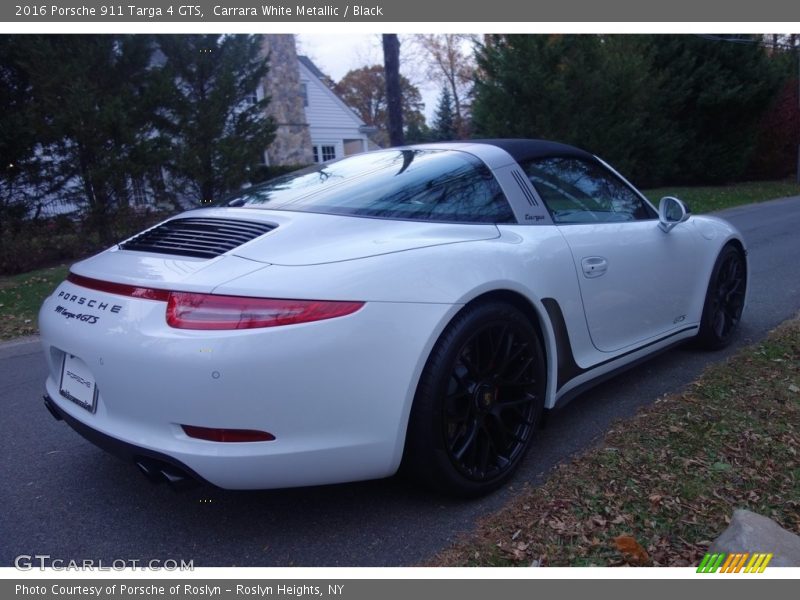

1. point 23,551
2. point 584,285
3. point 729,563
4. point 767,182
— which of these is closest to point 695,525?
point 729,563

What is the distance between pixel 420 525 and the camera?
8.32 feet

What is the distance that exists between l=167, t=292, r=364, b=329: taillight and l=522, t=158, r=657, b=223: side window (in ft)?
5.12

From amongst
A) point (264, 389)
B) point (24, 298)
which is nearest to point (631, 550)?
point (264, 389)

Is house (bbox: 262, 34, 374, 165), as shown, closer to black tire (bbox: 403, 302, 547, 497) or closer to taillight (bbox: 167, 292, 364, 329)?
black tire (bbox: 403, 302, 547, 497)

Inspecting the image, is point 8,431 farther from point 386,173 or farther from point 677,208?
point 677,208

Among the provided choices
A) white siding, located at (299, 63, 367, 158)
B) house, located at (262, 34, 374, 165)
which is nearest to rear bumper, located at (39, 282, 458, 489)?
house, located at (262, 34, 374, 165)

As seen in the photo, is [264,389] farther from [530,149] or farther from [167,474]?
[530,149]

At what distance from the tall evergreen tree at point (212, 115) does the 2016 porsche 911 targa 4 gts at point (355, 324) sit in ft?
31.8

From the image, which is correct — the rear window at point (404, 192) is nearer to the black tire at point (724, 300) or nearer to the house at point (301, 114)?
the black tire at point (724, 300)

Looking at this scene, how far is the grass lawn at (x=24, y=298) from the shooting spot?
670cm

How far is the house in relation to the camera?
29.3 m

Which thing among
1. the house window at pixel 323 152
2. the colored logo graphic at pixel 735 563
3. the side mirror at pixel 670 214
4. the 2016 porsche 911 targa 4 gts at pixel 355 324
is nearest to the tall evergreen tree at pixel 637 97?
the side mirror at pixel 670 214

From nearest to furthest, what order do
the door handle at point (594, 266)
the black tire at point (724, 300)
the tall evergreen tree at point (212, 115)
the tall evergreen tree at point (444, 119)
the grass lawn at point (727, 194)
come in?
the door handle at point (594, 266)
the black tire at point (724, 300)
the tall evergreen tree at point (212, 115)
the grass lawn at point (727, 194)
the tall evergreen tree at point (444, 119)

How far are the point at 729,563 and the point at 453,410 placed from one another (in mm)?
1035
